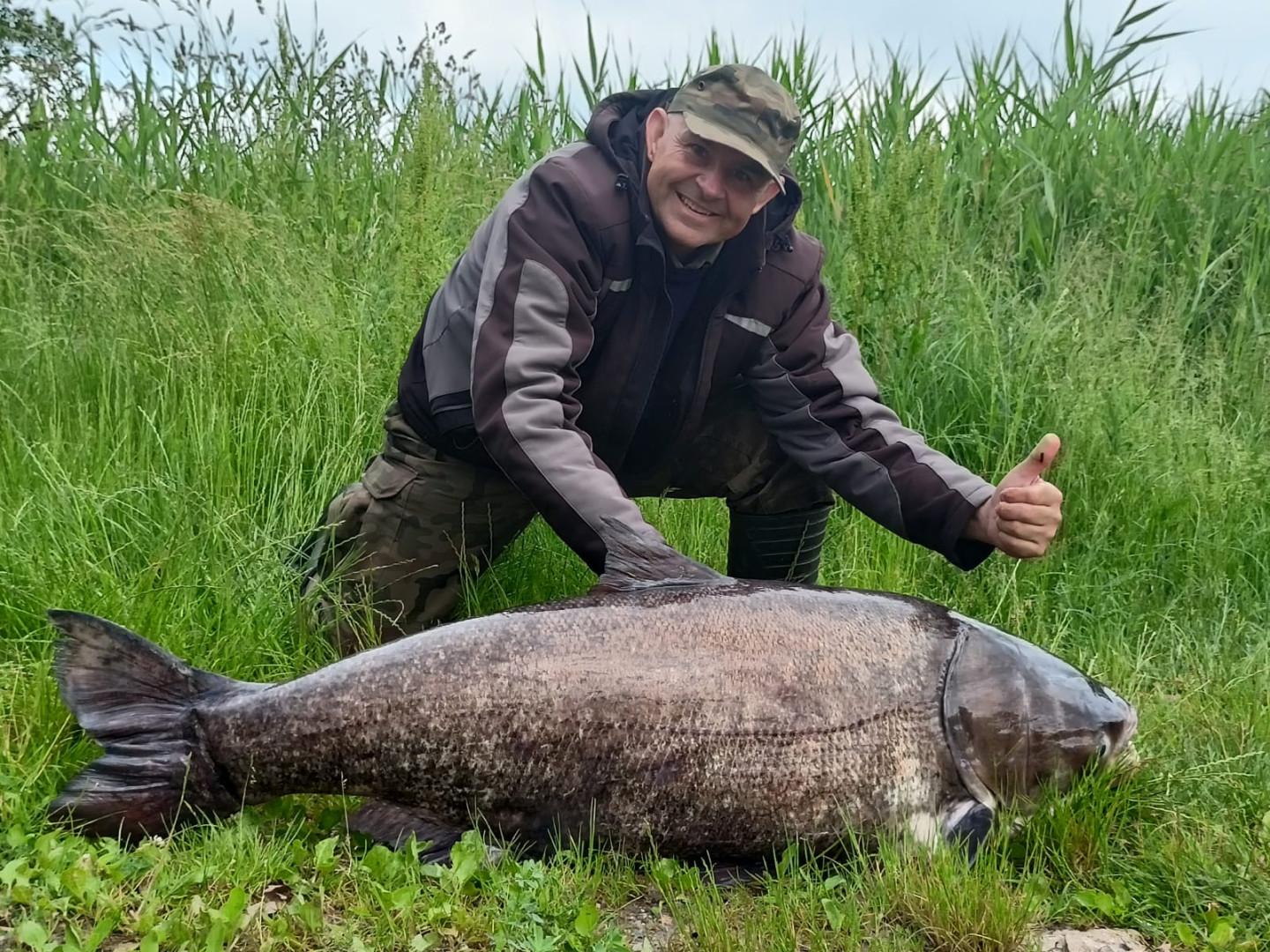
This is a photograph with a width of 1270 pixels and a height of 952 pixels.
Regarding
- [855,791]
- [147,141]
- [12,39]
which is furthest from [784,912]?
[12,39]

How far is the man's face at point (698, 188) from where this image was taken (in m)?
3.39

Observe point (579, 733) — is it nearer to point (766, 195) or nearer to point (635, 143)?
point (766, 195)

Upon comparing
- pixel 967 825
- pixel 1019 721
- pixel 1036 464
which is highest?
pixel 1036 464

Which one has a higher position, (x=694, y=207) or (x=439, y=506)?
(x=694, y=207)

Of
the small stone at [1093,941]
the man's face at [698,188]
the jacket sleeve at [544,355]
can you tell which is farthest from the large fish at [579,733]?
the man's face at [698,188]

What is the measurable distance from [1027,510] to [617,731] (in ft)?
3.82

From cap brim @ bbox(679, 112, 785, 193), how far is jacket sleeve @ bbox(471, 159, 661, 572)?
362 millimetres

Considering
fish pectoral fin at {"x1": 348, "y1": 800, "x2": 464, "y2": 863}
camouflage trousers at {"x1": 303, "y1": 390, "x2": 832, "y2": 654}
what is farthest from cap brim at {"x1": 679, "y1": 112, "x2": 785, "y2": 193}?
fish pectoral fin at {"x1": 348, "y1": 800, "x2": 464, "y2": 863}

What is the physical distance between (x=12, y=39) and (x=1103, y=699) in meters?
6.10

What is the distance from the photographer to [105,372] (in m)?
4.15

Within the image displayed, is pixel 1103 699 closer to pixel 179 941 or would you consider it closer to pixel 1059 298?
pixel 179 941

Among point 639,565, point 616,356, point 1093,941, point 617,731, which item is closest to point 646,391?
point 616,356

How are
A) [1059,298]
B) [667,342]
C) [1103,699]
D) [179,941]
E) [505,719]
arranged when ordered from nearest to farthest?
[179,941]
[505,719]
[1103,699]
[667,342]
[1059,298]

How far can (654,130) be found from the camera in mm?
3551
